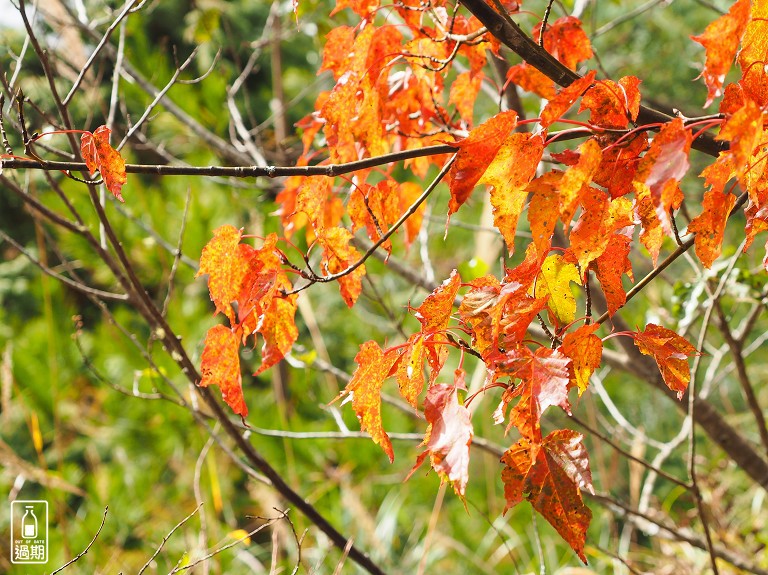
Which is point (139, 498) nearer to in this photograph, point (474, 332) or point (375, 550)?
point (375, 550)

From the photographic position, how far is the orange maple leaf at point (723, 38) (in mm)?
584

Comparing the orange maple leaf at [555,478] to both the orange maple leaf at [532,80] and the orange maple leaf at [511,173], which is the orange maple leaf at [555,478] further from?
the orange maple leaf at [532,80]

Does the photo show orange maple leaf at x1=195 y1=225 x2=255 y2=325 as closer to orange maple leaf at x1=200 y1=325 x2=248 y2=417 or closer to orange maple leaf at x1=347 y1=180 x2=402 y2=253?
orange maple leaf at x1=200 y1=325 x2=248 y2=417

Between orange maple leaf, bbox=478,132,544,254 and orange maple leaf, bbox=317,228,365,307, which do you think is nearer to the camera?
orange maple leaf, bbox=478,132,544,254

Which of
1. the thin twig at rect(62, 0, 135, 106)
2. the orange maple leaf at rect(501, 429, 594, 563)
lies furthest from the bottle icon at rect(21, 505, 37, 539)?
the orange maple leaf at rect(501, 429, 594, 563)

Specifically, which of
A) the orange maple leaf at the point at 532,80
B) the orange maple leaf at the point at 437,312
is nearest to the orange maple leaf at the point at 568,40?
the orange maple leaf at the point at 532,80

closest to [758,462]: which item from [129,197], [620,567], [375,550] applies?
[620,567]

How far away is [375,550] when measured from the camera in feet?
6.58

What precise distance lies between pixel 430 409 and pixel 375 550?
152 cm

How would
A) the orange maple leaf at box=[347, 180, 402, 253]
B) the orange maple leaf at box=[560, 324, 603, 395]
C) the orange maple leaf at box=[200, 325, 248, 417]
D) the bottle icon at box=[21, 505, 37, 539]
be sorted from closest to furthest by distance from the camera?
the orange maple leaf at box=[560, 324, 603, 395], the orange maple leaf at box=[200, 325, 248, 417], the orange maple leaf at box=[347, 180, 402, 253], the bottle icon at box=[21, 505, 37, 539]

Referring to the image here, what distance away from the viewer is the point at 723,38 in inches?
23.3

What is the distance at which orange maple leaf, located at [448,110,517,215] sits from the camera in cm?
60

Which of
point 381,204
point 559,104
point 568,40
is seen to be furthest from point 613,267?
point 568,40

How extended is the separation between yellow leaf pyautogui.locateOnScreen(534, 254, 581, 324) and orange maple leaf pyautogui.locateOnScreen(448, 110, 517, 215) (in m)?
0.11
